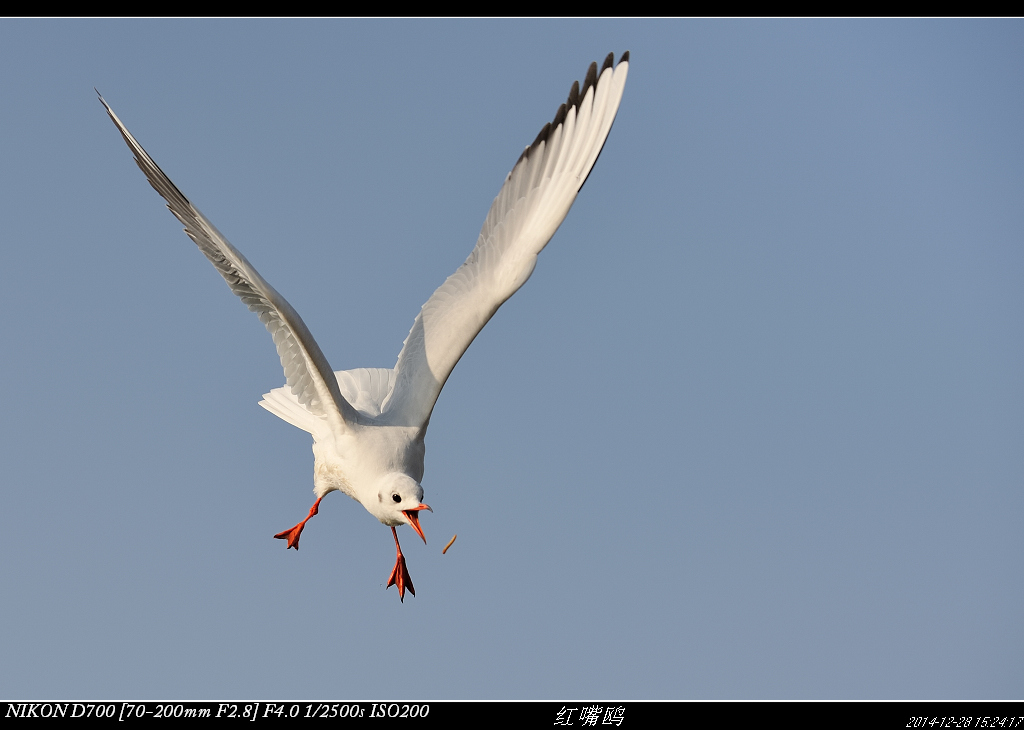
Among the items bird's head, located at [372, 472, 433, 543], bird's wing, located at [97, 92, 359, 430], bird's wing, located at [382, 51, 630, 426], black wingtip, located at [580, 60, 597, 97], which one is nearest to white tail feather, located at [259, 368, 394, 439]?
bird's wing, located at [382, 51, 630, 426]

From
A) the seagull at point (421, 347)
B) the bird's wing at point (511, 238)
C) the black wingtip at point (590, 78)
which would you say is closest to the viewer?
the seagull at point (421, 347)

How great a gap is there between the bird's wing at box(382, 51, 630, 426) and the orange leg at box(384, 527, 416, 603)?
138 centimetres

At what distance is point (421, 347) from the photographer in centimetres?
885

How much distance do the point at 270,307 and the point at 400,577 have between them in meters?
2.88

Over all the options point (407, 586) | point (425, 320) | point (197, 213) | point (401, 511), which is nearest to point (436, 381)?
point (425, 320)

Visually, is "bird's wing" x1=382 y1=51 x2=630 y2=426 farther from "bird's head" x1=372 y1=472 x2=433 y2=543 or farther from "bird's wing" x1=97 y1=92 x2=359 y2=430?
"bird's head" x1=372 y1=472 x2=433 y2=543

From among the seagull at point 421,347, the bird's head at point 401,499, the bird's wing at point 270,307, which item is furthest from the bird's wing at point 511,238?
the bird's head at point 401,499

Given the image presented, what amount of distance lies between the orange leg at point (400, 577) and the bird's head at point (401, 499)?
1.25 meters

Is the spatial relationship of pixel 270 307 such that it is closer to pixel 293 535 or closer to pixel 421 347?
pixel 421 347

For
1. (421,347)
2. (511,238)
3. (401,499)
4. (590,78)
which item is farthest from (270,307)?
(590,78)

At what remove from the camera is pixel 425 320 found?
354 inches

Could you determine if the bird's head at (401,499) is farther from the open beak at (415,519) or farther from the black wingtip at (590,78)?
the black wingtip at (590,78)

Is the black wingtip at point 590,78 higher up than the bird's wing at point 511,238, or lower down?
higher up

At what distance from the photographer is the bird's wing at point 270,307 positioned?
6887mm
